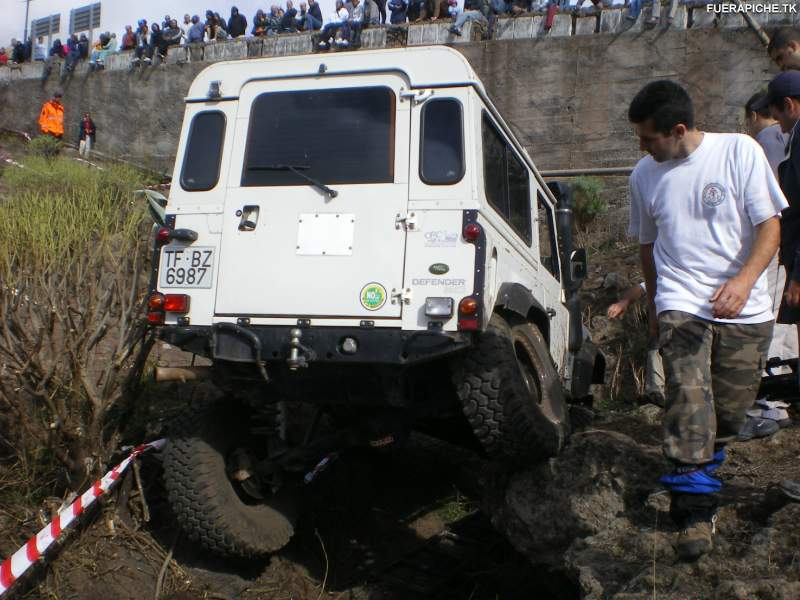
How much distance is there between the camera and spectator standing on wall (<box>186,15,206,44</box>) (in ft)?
73.5

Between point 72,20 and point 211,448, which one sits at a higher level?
point 72,20

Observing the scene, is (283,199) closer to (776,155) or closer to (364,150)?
(364,150)

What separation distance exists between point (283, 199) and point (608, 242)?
28.1ft

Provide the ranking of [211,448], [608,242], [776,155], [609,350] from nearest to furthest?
[776,155] < [211,448] < [609,350] < [608,242]

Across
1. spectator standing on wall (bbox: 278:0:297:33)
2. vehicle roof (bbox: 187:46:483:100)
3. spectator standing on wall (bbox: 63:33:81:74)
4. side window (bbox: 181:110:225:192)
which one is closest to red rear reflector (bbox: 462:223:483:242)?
vehicle roof (bbox: 187:46:483:100)

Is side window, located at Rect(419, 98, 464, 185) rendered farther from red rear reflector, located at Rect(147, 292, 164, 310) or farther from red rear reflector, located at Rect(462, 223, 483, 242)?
red rear reflector, located at Rect(147, 292, 164, 310)

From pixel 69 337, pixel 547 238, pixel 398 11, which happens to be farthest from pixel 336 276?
pixel 398 11

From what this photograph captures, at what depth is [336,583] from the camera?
615 cm

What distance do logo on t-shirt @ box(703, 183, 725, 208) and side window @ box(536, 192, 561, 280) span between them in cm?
314

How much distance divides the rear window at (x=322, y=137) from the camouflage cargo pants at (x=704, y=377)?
2083 millimetres

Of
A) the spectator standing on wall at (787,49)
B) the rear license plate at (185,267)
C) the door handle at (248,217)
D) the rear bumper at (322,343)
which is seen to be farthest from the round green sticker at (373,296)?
the spectator standing on wall at (787,49)

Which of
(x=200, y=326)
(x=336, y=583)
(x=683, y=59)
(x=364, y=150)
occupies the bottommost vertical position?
(x=336, y=583)

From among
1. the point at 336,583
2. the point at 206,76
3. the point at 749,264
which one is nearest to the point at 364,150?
the point at 206,76

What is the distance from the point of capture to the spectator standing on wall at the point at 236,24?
22.0 m
